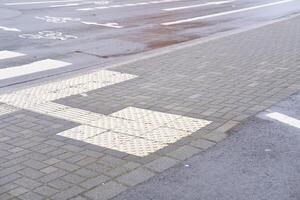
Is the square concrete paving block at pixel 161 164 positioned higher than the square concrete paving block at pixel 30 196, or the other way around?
the square concrete paving block at pixel 30 196

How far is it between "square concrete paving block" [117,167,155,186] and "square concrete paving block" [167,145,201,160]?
469mm

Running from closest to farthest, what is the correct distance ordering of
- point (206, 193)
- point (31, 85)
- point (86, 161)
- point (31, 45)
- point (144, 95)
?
point (206, 193) < point (86, 161) < point (144, 95) < point (31, 85) < point (31, 45)

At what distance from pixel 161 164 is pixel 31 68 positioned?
5.39 meters

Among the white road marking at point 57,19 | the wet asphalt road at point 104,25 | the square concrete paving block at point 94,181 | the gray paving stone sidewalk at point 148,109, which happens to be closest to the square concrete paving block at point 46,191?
the gray paving stone sidewalk at point 148,109

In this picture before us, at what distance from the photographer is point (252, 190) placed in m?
4.68

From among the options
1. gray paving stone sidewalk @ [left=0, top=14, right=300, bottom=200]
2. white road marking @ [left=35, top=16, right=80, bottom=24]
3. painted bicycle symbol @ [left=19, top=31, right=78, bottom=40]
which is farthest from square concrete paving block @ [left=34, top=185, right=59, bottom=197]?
white road marking @ [left=35, top=16, right=80, bottom=24]

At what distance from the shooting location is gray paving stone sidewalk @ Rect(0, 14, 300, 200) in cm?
489

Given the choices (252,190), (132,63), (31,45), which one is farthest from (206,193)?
(31,45)

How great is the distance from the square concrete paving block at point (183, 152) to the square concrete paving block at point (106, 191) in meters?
0.88

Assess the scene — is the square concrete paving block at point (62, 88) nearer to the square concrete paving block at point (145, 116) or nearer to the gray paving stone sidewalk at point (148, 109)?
the gray paving stone sidewalk at point (148, 109)

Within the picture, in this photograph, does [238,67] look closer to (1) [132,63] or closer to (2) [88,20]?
(1) [132,63]

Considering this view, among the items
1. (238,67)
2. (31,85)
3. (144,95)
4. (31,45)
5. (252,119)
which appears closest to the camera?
(252,119)

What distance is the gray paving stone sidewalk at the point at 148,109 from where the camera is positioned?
489cm

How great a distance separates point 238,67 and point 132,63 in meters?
1.98
